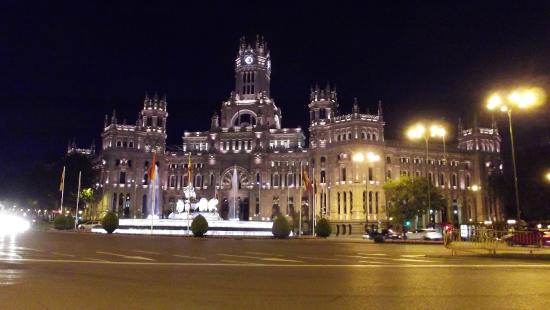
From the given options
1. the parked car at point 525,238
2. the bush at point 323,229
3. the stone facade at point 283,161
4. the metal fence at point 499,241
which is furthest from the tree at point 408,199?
the parked car at point 525,238

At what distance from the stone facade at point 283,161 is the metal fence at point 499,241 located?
207 feet

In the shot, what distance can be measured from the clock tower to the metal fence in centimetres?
9926

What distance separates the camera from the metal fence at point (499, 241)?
29469 mm

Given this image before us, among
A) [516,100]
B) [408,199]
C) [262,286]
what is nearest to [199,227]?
[516,100]

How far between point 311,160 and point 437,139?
113 ft

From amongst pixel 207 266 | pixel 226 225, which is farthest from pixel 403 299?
pixel 226 225

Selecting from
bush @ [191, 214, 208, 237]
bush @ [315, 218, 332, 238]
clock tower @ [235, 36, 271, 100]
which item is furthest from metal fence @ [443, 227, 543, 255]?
clock tower @ [235, 36, 271, 100]

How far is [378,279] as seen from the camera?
586 inches

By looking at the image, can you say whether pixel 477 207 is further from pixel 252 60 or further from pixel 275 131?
pixel 252 60

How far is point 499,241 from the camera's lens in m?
32.8

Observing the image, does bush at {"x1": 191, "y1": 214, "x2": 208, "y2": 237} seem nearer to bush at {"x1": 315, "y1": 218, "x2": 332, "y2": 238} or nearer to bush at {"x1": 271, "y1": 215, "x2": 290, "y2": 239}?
bush at {"x1": 271, "y1": 215, "x2": 290, "y2": 239}

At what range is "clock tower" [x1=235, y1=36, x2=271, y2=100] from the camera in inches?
5192

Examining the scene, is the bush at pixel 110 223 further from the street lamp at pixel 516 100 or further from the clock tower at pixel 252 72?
the clock tower at pixel 252 72

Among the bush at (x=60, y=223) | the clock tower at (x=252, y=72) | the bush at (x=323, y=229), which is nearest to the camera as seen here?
the bush at (x=323, y=229)
